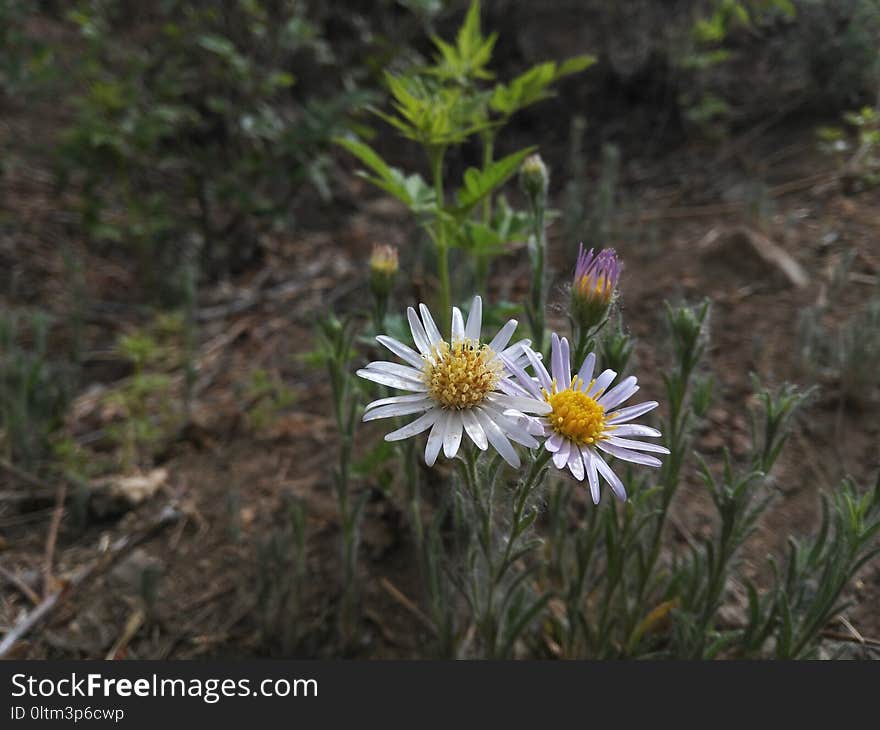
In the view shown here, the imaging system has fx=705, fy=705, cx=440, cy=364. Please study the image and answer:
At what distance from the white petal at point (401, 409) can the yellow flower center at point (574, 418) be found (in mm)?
212

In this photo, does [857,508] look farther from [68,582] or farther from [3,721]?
[68,582]

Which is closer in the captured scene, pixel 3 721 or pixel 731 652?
pixel 3 721

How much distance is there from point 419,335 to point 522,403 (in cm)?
28

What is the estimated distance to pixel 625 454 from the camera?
3.95 ft

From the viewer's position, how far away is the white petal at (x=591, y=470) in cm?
→ 111

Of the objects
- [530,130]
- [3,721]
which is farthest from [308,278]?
[3,721]

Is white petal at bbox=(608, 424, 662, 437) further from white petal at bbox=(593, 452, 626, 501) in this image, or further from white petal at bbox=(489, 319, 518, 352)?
white petal at bbox=(489, 319, 518, 352)

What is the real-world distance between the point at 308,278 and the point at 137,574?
6.85ft

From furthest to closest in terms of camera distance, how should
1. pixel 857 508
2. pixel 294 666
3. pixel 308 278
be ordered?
pixel 308 278 < pixel 294 666 < pixel 857 508

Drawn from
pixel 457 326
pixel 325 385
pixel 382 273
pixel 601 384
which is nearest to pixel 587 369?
pixel 601 384

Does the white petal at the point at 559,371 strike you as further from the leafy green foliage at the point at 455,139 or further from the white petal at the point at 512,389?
the leafy green foliage at the point at 455,139

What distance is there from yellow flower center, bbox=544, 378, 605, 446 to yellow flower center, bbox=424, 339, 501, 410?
108 millimetres

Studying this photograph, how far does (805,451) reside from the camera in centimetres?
238

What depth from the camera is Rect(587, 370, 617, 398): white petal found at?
1.24 m
